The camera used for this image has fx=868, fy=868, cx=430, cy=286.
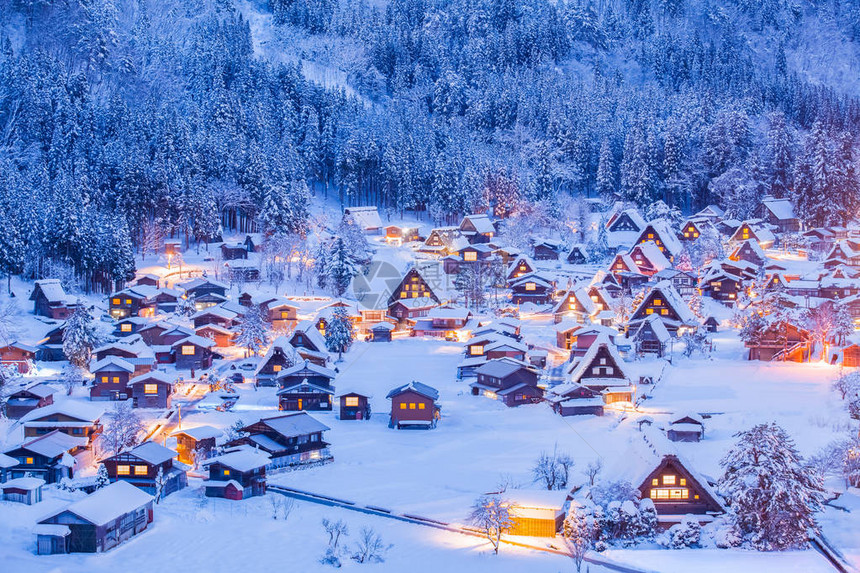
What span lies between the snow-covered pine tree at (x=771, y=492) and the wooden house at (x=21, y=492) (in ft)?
81.7

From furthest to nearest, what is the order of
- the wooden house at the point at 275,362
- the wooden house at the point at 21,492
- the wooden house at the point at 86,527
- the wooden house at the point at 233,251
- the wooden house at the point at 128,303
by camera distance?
the wooden house at the point at 233,251 < the wooden house at the point at 128,303 < the wooden house at the point at 275,362 < the wooden house at the point at 21,492 < the wooden house at the point at 86,527

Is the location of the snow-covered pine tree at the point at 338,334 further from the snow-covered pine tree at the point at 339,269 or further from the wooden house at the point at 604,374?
the wooden house at the point at 604,374

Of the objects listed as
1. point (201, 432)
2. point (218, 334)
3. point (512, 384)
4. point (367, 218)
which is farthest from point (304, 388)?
point (367, 218)

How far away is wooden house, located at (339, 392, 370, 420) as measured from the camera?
42.6m

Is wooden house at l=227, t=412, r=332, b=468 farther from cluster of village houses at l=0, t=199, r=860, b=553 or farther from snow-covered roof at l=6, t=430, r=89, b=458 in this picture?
snow-covered roof at l=6, t=430, r=89, b=458

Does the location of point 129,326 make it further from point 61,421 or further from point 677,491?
point 677,491

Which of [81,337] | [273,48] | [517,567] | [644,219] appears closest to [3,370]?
[81,337]

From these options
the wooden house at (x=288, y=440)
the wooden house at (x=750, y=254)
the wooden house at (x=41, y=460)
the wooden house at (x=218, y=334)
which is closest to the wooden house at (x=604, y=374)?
the wooden house at (x=288, y=440)

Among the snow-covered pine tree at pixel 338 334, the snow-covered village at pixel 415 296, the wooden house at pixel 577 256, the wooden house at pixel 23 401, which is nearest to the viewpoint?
the snow-covered village at pixel 415 296

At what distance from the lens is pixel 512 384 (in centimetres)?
4475

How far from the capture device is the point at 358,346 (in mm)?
56531

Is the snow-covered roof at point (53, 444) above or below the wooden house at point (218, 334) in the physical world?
below

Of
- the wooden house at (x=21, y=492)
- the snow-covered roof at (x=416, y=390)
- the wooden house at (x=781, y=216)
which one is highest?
the wooden house at (x=781, y=216)

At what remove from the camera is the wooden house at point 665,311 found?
56500 mm
